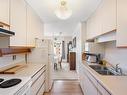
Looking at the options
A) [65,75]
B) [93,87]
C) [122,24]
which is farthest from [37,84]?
[65,75]

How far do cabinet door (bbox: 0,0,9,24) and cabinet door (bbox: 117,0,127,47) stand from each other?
163 centimetres

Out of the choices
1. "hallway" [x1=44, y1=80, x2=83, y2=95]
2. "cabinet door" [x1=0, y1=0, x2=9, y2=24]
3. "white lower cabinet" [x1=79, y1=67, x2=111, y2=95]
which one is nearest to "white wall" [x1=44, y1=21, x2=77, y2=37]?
"hallway" [x1=44, y1=80, x2=83, y2=95]

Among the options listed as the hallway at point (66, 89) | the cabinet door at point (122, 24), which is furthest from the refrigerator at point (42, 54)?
the cabinet door at point (122, 24)

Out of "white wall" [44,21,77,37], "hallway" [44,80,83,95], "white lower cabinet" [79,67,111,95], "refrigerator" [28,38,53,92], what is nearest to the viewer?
"white lower cabinet" [79,67,111,95]

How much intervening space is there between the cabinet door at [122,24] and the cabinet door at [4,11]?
1629 millimetres

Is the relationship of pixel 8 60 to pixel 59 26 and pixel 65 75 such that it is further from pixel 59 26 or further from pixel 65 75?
pixel 59 26

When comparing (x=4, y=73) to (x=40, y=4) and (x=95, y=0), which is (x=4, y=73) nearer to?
(x=40, y=4)

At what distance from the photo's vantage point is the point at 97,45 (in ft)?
13.3

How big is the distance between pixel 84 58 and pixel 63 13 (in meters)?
2.42

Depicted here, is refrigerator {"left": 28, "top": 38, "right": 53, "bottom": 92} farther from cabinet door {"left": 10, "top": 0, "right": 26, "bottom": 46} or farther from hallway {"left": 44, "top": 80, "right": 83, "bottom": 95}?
cabinet door {"left": 10, "top": 0, "right": 26, "bottom": 46}

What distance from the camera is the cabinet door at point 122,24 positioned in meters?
1.86

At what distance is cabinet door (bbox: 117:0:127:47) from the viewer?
1858mm

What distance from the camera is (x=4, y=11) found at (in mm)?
1934

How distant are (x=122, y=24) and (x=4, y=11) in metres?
1.68
